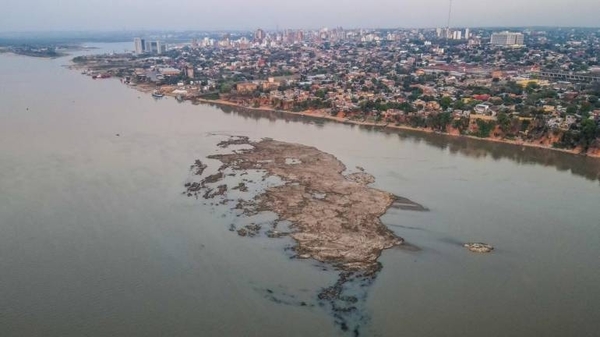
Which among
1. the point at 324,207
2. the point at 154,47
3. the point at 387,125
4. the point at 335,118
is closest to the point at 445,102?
the point at 387,125

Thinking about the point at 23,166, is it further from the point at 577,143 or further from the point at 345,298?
the point at 577,143

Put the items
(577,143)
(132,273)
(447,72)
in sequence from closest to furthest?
(132,273) → (577,143) → (447,72)

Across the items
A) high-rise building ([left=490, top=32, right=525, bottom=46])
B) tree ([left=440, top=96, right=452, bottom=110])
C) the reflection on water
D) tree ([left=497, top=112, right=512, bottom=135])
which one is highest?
high-rise building ([left=490, top=32, right=525, bottom=46])

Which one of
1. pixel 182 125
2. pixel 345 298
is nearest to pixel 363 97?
pixel 182 125

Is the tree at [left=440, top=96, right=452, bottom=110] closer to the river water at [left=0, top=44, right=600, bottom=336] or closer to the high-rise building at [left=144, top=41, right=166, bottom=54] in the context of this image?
the river water at [left=0, top=44, right=600, bottom=336]

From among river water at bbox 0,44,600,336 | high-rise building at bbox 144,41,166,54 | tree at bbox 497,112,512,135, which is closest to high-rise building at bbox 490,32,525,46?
high-rise building at bbox 144,41,166,54

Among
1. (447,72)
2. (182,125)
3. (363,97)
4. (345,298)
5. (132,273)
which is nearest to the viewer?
(345,298)

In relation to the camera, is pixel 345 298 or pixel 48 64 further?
pixel 48 64
